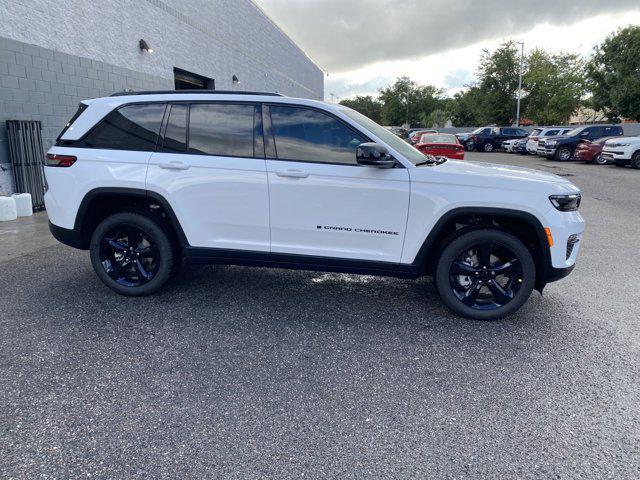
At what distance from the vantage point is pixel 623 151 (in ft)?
58.2

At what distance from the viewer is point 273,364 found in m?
3.11

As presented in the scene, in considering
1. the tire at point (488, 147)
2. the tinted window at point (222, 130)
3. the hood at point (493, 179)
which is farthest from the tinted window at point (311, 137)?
the tire at point (488, 147)

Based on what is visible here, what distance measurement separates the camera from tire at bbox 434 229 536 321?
3674 mm

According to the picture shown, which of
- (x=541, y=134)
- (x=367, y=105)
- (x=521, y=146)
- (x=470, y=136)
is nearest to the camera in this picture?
(x=541, y=134)

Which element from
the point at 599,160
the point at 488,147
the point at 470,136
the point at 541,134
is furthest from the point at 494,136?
the point at 599,160

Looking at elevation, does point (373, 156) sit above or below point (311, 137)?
below

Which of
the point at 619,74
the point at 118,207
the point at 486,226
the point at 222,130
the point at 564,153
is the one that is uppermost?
the point at 619,74

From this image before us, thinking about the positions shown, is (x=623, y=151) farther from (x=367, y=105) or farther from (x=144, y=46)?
(x=367, y=105)

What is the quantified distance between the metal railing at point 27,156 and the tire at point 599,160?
69.4 feet

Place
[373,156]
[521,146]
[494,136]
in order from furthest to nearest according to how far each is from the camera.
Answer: [494,136] → [521,146] → [373,156]

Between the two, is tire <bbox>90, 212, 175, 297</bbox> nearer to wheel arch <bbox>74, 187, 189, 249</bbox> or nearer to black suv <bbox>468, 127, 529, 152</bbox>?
wheel arch <bbox>74, 187, 189, 249</bbox>

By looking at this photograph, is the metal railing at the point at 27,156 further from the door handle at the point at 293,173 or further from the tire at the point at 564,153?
the tire at the point at 564,153

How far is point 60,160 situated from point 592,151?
22.2 meters

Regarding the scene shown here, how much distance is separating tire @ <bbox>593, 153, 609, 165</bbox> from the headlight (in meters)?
18.9
